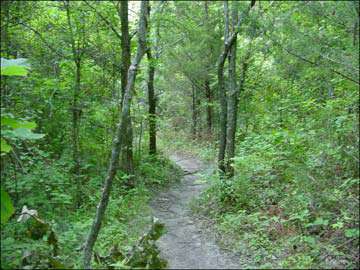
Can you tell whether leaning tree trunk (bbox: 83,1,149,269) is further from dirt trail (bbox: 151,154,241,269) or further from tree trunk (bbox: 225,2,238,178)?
tree trunk (bbox: 225,2,238,178)

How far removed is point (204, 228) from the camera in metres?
7.86

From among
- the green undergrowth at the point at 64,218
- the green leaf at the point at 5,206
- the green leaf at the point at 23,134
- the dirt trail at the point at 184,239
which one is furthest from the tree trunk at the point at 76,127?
the green leaf at the point at 23,134

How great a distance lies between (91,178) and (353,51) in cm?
673

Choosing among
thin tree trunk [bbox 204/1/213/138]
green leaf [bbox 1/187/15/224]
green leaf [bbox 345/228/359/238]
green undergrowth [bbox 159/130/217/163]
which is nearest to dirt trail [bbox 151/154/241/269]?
green leaf [bbox 345/228/359/238]

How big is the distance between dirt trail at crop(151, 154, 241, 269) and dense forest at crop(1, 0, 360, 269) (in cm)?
4

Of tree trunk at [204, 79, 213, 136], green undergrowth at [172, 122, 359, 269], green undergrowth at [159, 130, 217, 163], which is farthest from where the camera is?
tree trunk at [204, 79, 213, 136]

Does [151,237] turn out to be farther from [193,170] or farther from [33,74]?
[193,170]

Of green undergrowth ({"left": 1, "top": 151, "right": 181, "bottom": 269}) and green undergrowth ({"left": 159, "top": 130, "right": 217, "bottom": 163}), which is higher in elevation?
green undergrowth ({"left": 1, "top": 151, "right": 181, "bottom": 269})

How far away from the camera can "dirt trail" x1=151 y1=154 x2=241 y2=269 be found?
243 inches

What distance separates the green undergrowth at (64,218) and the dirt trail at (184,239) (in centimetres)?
50

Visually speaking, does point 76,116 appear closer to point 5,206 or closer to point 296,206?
point 5,206

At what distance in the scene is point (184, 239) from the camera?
7.31m

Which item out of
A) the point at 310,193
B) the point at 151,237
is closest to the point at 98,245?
the point at 151,237

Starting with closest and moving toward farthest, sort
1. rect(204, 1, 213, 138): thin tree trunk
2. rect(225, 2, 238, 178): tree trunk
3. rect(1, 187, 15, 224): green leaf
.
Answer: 1. rect(1, 187, 15, 224): green leaf
2. rect(225, 2, 238, 178): tree trunk
3. rect(204, 1, 213, 138): thin tree trunk
